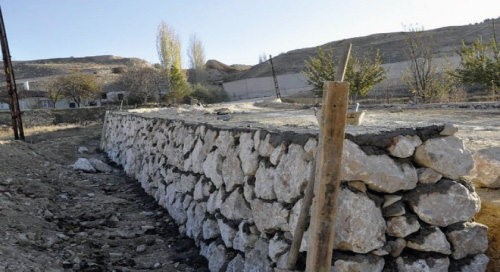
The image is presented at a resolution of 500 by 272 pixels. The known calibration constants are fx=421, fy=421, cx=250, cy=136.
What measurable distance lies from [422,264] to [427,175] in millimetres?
579

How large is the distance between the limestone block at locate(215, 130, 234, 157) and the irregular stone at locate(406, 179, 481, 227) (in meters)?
1.99

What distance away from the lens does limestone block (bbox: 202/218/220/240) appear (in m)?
4.27

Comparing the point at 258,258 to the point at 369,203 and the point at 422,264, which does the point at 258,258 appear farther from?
the point at 422,264

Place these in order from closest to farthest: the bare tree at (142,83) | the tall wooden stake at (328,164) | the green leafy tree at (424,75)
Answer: the tall wooden stake at (328,164) → the green leafy tree at (424,75) → the bare tree at (142,83)

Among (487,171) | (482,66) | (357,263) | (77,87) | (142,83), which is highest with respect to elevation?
(77,87)

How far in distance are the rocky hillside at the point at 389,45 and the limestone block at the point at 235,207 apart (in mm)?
45283

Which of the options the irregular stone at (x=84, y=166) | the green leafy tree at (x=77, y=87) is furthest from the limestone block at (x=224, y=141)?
the green leafy tree at (x=77, y=87)

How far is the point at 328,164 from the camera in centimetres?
237

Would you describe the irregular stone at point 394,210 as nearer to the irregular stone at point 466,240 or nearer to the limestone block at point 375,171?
the limestone block at point 375,171

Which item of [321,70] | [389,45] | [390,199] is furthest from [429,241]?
[389,45]

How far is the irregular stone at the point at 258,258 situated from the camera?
327 centimetres

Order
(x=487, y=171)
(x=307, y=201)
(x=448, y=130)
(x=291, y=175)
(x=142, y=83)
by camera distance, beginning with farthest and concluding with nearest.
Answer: (x=142, y=83), (x=487, y=171), (x=291, y=175), (x=448, y=130), (x=307, y=201)

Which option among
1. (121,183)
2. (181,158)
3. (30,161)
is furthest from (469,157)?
(30,161)

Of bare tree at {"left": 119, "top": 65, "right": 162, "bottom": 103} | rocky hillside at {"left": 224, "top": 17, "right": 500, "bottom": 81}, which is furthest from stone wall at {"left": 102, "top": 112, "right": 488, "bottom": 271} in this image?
rocky hillside at {"left": 224, "top": 17, "right": 500, "bottom": 81}
